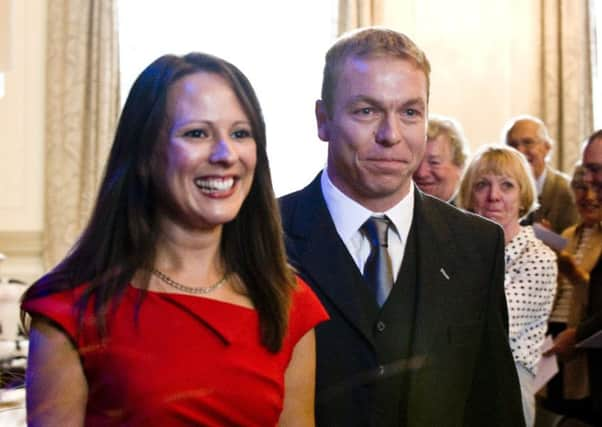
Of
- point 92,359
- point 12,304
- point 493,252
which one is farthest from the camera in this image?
point 12,304

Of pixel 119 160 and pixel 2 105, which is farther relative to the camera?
pixel 2 105

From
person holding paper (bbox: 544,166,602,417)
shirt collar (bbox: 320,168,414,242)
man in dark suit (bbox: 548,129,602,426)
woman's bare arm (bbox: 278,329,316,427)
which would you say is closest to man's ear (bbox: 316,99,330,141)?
shirt collar (bbox: 320,168,414,242)

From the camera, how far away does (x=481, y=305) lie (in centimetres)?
202

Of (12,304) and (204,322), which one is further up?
(204,322)

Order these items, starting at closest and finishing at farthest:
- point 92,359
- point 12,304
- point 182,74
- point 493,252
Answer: point 92,359, point 182,74, point 493,252, point 12,304

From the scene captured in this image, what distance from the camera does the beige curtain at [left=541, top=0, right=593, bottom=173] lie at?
6.18 metres

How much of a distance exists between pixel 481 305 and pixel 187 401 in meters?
0.73

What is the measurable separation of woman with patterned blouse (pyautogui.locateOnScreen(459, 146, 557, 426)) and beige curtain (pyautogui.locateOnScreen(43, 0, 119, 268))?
3318 mm

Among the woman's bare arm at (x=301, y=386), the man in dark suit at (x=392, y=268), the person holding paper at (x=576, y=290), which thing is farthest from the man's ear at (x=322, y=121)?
the person holding paper at (x=576, y=290)

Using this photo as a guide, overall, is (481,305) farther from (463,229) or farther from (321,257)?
(321,257)

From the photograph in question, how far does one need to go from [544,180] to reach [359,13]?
6.86 feet

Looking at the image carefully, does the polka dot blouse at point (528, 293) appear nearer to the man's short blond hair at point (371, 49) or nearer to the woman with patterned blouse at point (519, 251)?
the woman with patterned blouse at point (519, 251)

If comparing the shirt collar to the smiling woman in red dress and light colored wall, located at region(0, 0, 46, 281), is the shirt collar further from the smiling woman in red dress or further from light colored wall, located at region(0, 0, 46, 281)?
light colored wall, located at region(0, 0, 46, 281)

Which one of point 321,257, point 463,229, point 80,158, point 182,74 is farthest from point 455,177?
point 80,158
